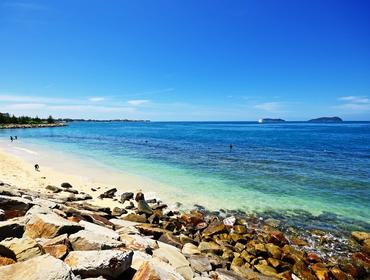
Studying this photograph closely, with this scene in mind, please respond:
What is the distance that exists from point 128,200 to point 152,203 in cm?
141

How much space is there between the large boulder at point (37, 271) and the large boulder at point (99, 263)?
1.78ft

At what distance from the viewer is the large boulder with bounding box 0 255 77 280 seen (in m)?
3.98

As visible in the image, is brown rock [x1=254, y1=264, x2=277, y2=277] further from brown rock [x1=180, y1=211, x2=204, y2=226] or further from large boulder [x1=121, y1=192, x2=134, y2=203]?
large boulder [x1=121, y1=192, x2=134, y2=203]

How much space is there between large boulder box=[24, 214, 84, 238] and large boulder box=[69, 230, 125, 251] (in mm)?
418

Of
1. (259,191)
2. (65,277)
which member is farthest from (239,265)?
(259,191)

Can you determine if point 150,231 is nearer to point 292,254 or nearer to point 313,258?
point 292,254

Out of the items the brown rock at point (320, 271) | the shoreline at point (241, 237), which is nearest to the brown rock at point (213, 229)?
the shoreline at point (241, 237)

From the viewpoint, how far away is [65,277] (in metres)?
4.02

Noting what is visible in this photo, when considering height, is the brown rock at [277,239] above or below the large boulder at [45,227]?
below

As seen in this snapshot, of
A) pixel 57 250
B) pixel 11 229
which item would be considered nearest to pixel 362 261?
pixel 57 250

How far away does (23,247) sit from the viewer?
16.5 ft

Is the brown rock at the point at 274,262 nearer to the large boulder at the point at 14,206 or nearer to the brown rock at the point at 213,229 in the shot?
the brown rock at the point at 213,229

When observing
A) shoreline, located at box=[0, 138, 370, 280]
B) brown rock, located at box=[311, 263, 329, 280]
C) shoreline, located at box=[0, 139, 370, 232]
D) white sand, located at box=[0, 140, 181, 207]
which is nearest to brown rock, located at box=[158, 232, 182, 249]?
shoreline, located at box=[0, 138, 370, 280]

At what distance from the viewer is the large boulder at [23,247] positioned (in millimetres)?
4889
